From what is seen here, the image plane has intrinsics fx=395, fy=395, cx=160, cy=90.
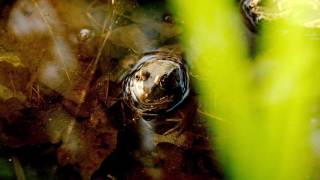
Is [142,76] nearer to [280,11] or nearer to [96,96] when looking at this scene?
[96,96]

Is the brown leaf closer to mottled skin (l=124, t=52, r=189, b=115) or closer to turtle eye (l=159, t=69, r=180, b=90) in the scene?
mottled skin (l=124, t=52, r=189, b=115)

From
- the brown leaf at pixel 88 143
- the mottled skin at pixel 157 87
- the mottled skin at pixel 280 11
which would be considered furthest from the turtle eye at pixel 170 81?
the mottled skin at pixel 280 11

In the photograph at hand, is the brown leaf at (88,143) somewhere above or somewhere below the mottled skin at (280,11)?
below

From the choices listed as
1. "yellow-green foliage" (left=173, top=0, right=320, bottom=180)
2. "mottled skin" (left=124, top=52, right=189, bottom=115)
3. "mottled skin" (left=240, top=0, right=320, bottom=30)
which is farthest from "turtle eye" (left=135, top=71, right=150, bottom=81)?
"mottled skin" (left=240, top=0, right=320, bottom=30)

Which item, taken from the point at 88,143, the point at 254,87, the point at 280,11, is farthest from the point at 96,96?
the point at 280,11

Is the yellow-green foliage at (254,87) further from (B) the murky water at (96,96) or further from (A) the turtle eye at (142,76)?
(A) the turtle eye at (142,76)

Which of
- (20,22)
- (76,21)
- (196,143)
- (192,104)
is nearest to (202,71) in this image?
(192,104)

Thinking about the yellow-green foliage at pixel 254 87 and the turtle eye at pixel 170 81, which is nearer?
the yellow-green foliage at pixel 254 87

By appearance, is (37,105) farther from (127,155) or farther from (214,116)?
(214,116)
